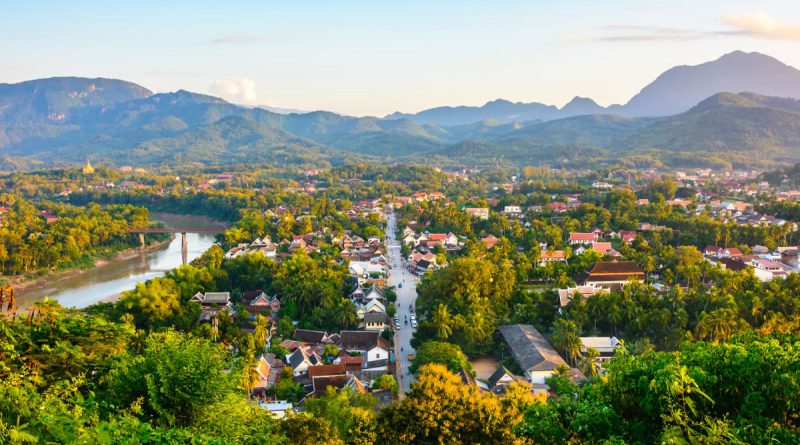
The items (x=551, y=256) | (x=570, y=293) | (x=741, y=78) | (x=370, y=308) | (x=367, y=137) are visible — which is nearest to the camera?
(x=570, y=293)

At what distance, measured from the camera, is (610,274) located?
65.2ft

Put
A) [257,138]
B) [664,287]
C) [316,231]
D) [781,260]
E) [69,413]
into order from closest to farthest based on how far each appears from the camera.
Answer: [69,413], [664,287], [781,260], [316,231], [257,138]

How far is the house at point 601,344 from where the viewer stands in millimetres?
15094

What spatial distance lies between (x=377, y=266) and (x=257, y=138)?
125751 mm

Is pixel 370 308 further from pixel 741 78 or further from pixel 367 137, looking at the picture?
pixel 741 78

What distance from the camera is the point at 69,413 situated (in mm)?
4055

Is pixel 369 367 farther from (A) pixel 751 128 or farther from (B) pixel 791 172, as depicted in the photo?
(A) pixel 751 128

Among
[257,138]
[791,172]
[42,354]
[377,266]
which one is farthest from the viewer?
[257,138]

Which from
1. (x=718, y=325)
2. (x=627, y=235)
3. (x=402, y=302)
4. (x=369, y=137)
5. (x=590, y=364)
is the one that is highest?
(x=369, y=137)

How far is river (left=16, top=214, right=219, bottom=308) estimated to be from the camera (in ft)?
76.4

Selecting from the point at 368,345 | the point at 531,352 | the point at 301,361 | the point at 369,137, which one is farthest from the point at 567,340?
the point at 369,137

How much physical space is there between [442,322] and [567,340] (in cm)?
342

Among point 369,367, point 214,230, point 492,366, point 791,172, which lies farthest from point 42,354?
point 791,172

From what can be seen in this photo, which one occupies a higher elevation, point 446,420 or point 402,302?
point 446,420
